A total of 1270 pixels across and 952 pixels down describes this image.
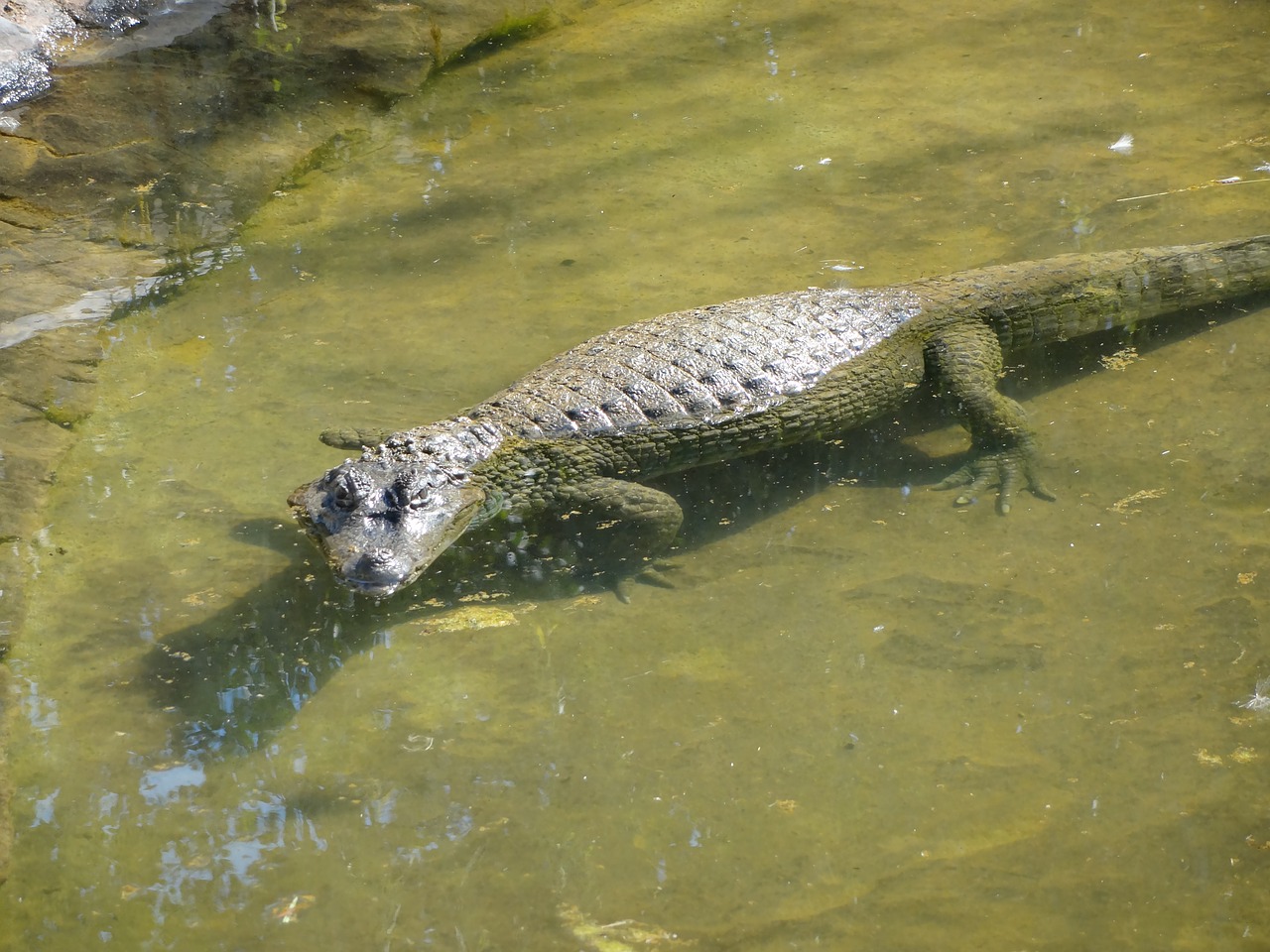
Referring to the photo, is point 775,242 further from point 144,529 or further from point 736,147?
point 144,529

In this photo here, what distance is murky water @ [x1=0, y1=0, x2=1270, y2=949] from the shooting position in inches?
128

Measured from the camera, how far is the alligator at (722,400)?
448cm

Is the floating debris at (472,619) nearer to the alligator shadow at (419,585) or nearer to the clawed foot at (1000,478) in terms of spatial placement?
the alligator shadow at (419,585)

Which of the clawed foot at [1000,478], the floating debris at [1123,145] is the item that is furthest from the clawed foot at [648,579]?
the floating debris at [1123,145]

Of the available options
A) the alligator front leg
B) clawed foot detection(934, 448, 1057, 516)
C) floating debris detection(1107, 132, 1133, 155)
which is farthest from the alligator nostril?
floating debris detection(1107, 132, 1133, 155)

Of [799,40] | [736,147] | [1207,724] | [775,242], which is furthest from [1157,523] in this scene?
[799,40]

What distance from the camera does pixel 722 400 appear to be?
4.80 metres

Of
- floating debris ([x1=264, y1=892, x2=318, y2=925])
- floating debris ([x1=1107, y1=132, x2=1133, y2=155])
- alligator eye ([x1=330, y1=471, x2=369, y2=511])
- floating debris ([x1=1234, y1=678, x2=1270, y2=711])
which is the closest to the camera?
floating debris ([x1=264, y1=892, x2=318, y2=925])

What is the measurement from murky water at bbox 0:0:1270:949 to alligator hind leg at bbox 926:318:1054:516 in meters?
0.14

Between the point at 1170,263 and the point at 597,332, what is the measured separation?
8.72 ft

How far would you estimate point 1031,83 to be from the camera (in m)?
7.46

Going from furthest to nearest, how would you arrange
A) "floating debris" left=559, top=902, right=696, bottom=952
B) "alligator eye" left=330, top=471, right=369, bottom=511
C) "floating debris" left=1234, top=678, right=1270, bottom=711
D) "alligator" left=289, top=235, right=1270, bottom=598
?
"alligator" left=289, top=235, right=1270, bottom=598 < "alligator eye" left=330, top=471, right=369, bottom=511 < "floating debris" left=1234, top=678, right=1270, bottom=711 < "floating debris" left=559, top=902, right=696, bottom=952

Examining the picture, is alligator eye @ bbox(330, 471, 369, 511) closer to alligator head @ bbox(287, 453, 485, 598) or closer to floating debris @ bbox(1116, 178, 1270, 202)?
alligator head @ bbox(287, 453, 485, 598)

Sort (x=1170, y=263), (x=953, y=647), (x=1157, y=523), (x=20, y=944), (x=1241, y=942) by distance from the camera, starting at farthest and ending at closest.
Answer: (x=1170, y=263)
(x=1157, y=523)
(x=953, y=647)
(x=20, y=944)
(x=1241, y=942)
